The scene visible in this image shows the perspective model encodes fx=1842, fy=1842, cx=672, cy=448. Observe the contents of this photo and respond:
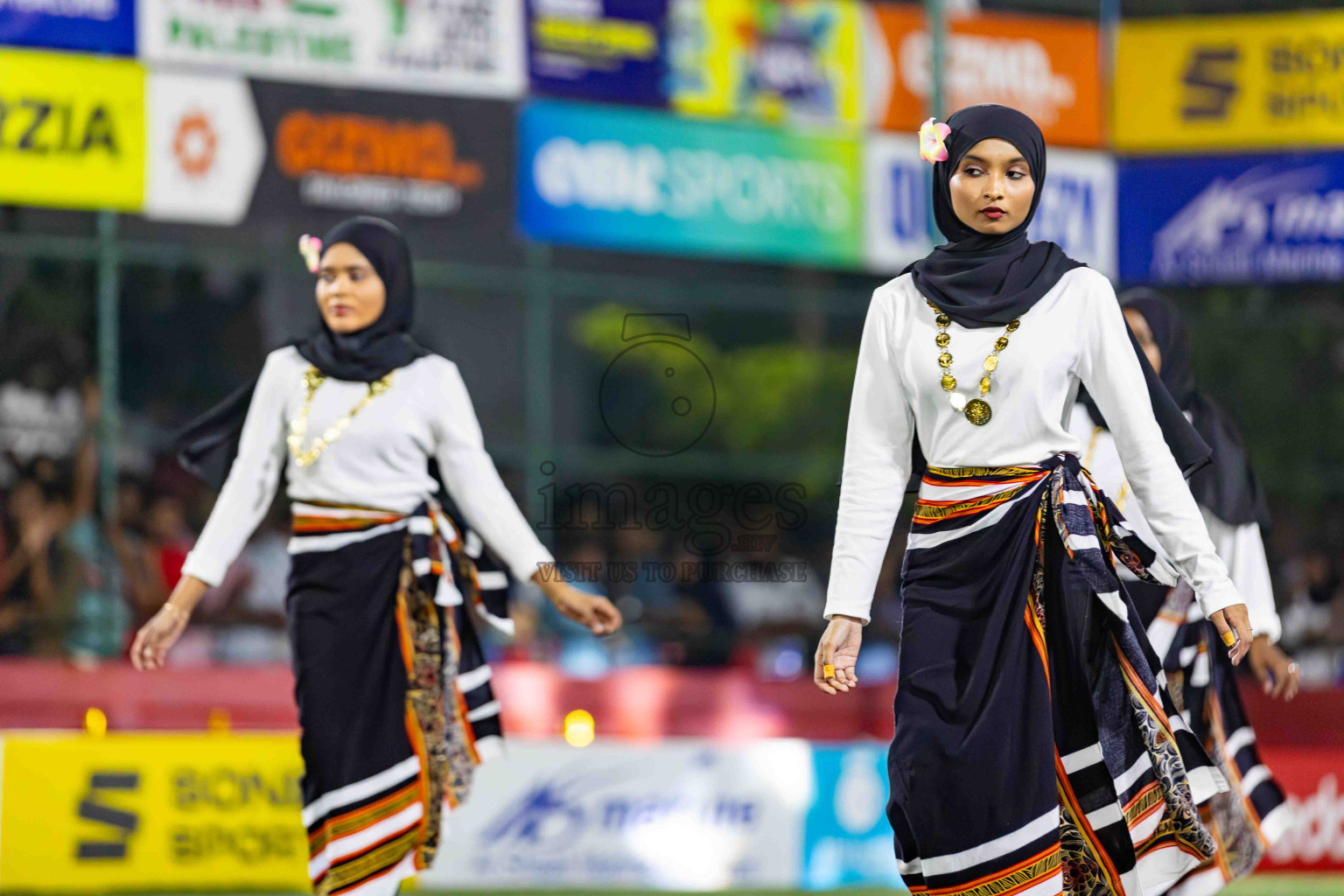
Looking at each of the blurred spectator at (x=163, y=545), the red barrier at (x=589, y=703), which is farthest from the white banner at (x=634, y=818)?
the blurred spectator at (x=163, y=545)

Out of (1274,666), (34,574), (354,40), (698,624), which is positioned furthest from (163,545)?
(1274,666)

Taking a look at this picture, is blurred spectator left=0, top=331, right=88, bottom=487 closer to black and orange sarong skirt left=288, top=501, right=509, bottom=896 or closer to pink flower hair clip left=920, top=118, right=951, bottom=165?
black and orange sarong skirt left=288, top=501, right=509, bottom=896

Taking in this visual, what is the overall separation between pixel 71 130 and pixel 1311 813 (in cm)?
632

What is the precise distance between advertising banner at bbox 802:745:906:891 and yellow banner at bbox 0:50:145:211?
14.0 feet

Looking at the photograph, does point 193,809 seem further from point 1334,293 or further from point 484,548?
point 1334,293

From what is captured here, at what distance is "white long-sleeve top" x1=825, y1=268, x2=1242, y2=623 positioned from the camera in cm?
363

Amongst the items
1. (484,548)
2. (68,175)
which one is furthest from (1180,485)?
(68,175)

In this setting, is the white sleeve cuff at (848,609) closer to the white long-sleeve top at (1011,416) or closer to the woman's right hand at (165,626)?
the white long-sleeve top at (1011,416)

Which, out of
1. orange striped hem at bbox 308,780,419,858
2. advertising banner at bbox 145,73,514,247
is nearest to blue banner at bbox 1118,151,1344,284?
advertising banner at bbox 145,73,514,247

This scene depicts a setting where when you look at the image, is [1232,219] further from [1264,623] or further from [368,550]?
[368,550]

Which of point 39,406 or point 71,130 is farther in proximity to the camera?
point 39,406

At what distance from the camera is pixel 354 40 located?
9.44 m

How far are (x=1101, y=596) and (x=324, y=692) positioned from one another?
2.14 m

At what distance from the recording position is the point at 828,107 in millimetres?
10789
